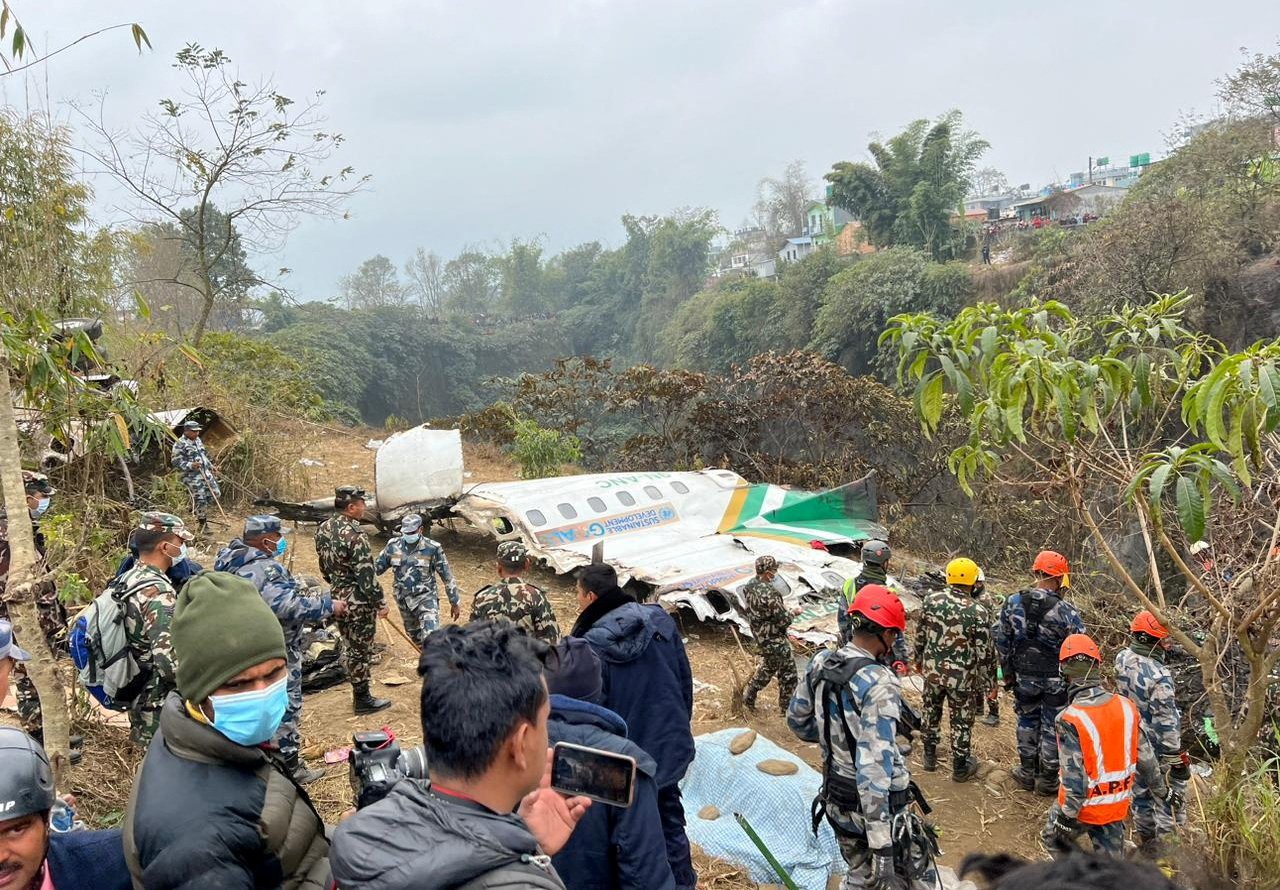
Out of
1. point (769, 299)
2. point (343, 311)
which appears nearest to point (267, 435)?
point (769, 299)

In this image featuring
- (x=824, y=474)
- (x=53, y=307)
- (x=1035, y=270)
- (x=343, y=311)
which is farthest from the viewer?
(x=343, y=311)

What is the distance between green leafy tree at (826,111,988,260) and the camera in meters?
33.5

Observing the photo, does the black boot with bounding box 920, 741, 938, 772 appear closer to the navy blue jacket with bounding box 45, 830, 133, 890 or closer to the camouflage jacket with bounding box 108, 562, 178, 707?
the camouflage jacket with bounding box 108, 562, 178, 707

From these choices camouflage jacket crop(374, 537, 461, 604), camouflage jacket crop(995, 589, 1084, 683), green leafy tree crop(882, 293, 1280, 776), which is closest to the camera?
green leafy tree crop(882, 293, 1280, 776)

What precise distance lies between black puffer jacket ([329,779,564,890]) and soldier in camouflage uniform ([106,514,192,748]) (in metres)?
2.91

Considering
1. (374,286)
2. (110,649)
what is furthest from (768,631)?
(374,286)

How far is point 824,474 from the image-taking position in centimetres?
1717

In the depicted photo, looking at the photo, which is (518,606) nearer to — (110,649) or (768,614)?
(110,649)

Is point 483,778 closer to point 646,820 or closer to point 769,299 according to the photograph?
point 646,820

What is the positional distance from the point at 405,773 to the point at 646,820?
737 mm

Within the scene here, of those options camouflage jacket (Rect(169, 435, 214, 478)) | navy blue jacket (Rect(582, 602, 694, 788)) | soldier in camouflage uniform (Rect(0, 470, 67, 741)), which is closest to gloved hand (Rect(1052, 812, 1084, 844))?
navy blue jacket (Rect(582, 602, 694, 788))

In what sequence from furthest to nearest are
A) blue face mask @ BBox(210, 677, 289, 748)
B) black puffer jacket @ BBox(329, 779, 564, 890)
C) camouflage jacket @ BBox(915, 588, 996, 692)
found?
camouflage jacket @ BBox(915, 588, 996, 692)
blue face mask @ BBox(210, 677, 289, 748)
black puffer jacket @ BBox(329, 779, 564, 890)

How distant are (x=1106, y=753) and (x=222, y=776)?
438 centimetres

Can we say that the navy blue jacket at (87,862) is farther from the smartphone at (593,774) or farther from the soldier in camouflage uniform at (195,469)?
the soldier in camouflage uniform at (195,469)
